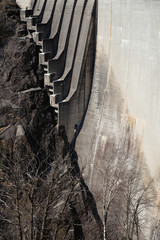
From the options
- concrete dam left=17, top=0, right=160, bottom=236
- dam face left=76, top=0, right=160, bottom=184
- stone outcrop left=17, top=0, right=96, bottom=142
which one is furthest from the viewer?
stone outcrop left=17, top=0, right=96, bottom=142

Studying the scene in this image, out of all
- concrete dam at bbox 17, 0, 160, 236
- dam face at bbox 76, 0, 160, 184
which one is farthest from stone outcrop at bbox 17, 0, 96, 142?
dam face at bbox 76, 0, 160, 184

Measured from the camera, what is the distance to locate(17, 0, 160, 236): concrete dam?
695 inches

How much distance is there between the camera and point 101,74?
19.9m

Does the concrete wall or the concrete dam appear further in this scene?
the concrete dam

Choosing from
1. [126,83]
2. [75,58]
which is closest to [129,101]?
[126,83]

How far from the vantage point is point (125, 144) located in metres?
18.9

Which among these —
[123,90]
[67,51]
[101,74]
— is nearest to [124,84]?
[123,90]

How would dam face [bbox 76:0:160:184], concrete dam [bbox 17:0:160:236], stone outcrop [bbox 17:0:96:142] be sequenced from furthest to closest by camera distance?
stone outcrop [bbox 17:0:96:142] < concrete dam [bbox 17:0:160:236] < dam face [bbox 76:0:160:184]

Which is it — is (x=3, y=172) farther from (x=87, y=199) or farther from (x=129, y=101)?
(x=129, y=101)

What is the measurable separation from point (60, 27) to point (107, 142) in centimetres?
785

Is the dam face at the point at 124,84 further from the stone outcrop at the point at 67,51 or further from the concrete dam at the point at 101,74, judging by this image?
the stone outcrop at the point at 67,51

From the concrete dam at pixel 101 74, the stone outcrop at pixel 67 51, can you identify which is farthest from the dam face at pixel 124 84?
the stone outcrop at pixel 67 51

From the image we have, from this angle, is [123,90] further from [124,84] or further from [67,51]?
[67,51]

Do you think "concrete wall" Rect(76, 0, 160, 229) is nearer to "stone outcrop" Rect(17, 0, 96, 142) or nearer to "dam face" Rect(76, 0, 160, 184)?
"dam face" Rect(76, 0, 160, 184)
